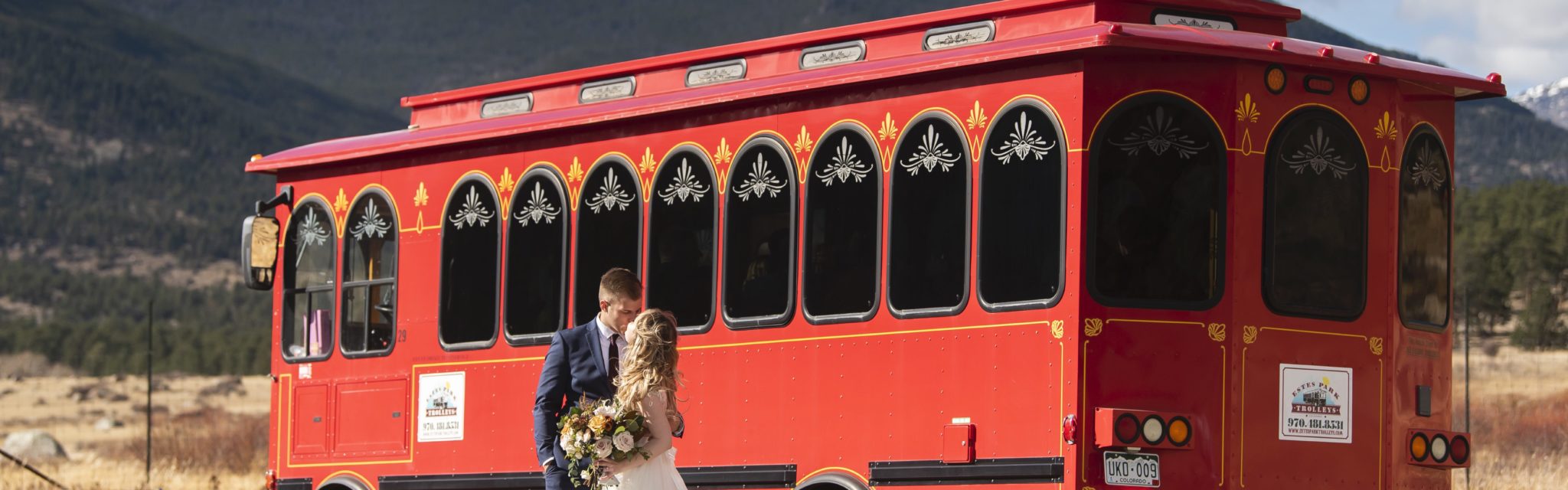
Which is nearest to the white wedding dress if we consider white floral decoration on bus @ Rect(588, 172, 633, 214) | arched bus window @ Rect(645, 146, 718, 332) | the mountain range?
arched bus window @ Rect(645, 146, 718, 332)

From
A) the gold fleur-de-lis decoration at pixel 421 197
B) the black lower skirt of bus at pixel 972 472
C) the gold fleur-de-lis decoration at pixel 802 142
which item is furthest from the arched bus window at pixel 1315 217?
the gold fleur-de-lis decoration at pixel 421 197

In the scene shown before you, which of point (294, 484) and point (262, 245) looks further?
point (262, 245)

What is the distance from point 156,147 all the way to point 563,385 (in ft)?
341

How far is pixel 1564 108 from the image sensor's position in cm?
14050

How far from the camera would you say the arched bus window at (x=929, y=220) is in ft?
31.5

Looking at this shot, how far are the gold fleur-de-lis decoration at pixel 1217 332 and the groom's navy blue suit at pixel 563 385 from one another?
2616 mm

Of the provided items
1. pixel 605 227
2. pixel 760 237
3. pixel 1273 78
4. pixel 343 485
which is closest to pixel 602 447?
pixel 760 237

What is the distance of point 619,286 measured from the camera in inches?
322

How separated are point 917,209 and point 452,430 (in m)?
3.71

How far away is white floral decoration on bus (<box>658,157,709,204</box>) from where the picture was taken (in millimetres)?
10945

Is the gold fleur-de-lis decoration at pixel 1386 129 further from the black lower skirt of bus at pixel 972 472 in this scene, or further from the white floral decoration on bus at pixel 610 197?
the white floral decoration on bus at pixel 610 197

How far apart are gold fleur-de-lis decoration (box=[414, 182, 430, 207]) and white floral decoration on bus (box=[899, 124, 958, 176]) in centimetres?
381

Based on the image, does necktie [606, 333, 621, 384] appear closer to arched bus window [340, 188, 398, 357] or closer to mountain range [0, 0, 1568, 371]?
arched bus window [340, 188, 398, 357]

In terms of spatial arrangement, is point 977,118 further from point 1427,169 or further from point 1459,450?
point 1459,450
